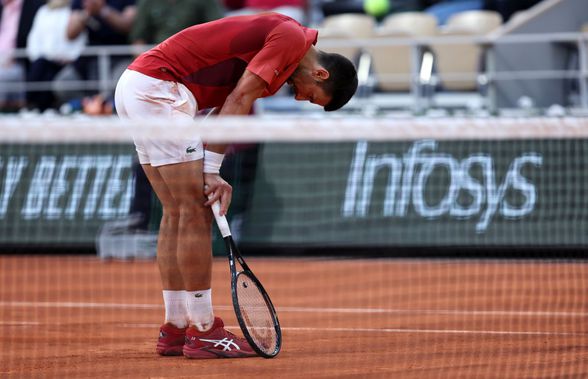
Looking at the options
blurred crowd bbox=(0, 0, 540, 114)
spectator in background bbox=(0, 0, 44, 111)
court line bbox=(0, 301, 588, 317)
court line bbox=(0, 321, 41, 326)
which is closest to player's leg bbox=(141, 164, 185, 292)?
court line bbox=(0, 321, 41, 326)

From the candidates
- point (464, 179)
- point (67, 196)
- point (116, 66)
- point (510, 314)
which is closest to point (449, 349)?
point (510, 314)

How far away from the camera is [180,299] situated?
6156 mm

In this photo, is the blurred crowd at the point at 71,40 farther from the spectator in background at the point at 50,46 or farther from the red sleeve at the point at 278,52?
the red sleeve at the point at 278,52

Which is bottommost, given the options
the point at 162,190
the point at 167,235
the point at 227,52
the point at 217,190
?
the point at 167,235

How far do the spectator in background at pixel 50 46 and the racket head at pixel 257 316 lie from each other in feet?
23.4

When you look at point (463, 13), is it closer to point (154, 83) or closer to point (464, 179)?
point (464, 179)

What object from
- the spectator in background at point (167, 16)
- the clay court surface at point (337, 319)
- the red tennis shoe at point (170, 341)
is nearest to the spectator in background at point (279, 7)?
the spectator in background at point (167, 16)

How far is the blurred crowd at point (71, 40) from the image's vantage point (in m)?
12.1

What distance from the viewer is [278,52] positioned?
5.68 m

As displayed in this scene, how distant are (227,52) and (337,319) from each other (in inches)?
94.0

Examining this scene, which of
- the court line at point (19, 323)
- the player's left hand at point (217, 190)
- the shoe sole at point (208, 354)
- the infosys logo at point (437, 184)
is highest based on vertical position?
the player's left hand at point (217, 190)

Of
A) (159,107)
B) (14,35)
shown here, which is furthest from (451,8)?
(159,107)

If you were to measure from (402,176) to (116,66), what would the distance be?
3654mm

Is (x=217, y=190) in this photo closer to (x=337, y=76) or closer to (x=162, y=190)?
(x=162, y=190)
